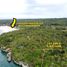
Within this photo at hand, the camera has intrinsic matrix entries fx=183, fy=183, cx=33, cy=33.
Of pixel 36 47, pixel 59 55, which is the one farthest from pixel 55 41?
pixel 59 55

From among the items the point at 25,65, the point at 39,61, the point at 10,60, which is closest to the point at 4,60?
the point at 10,60

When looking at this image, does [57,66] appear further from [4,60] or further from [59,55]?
[4,60]

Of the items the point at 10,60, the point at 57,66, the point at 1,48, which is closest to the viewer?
the point at 57,66

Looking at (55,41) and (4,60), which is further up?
(55,41)

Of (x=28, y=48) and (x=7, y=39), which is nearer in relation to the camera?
(x=28, y=48)

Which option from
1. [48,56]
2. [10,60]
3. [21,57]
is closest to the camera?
[48,56]

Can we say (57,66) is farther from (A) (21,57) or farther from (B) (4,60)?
(B) (4,60)

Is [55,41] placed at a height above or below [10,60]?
above

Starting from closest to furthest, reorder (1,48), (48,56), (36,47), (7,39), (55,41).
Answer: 1. (48,56)
2. (36,47)
3. (55,41)
4. (1,48)
5. (7,39)

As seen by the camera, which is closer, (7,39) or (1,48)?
(1,48)
